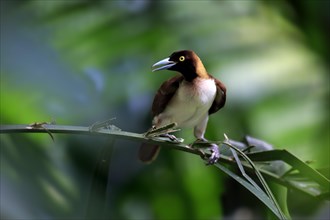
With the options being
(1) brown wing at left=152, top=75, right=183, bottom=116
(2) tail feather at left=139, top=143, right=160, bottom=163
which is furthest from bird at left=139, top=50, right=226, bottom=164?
(2) tail feather at left=139, top=143, right=160, bottom=163

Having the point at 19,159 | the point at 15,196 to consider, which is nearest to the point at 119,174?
the point at 19,159

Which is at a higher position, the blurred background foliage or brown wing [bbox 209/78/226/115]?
the blurred background foliage

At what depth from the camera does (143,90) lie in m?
0.89

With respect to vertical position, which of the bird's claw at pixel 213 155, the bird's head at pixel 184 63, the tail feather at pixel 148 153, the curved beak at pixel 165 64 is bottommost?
the bird's claw at pixel 213 155

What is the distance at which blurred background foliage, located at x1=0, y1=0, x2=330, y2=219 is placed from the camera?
2.35 feet

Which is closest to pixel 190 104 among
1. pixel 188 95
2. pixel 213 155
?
pixel 188 95

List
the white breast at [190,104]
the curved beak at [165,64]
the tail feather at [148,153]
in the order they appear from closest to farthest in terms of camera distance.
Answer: the curved beak at [165,64], the white breast at [190,104], the tail feather at [148,153]

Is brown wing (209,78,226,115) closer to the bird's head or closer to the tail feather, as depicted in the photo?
the bird's head

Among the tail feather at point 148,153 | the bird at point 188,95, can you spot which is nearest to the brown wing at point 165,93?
the bird at point 188,95

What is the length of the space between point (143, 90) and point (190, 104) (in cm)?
17

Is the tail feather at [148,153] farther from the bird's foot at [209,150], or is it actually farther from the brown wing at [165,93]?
the bird's foot at [209,150]

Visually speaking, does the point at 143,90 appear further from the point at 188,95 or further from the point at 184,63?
the point at 184,63

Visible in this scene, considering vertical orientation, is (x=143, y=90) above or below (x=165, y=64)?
above

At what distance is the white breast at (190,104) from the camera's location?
68 centimetres
